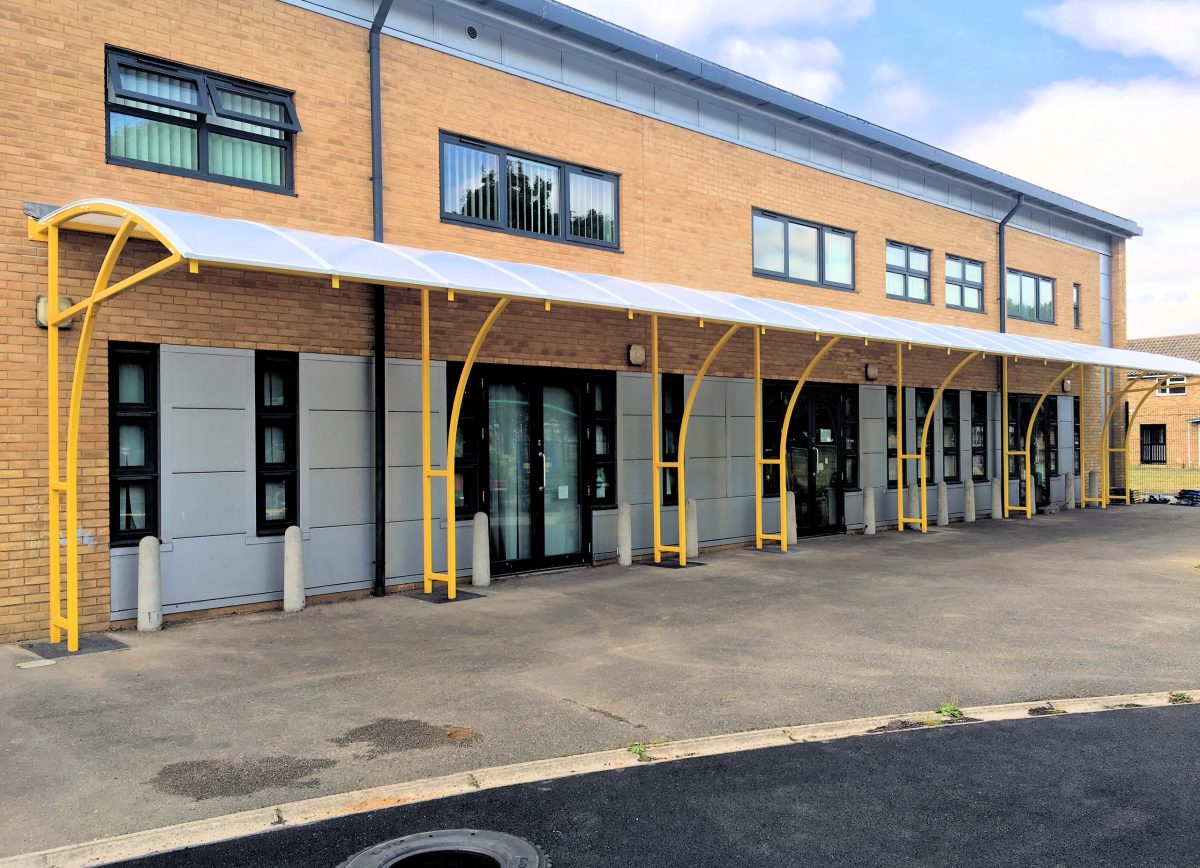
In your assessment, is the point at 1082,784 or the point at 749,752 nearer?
the point at 1082,784

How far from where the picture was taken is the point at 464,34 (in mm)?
10836

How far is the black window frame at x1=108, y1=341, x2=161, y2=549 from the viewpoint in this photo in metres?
8.36

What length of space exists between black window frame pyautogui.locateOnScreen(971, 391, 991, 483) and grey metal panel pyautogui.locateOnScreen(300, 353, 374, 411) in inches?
539

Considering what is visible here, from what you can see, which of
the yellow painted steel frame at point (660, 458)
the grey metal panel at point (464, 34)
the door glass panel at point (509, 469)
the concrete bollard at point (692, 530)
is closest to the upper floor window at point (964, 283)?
the yellow painted steel frame at point (660, 458)

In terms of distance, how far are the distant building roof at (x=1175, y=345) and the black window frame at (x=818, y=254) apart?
32404 millimetres

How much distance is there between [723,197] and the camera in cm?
1401

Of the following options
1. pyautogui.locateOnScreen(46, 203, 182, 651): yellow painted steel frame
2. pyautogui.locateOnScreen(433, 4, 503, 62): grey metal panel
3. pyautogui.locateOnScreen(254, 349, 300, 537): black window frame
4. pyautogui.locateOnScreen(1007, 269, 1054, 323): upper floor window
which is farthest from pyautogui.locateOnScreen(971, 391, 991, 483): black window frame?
pyautogui.locateOnScreen(46, 203, 182, 651): yellow painted steel frame

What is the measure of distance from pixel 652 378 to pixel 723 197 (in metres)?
3.35

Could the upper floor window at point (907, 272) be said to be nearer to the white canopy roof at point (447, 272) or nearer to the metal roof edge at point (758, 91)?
the metal roof edge at point (758, 91)

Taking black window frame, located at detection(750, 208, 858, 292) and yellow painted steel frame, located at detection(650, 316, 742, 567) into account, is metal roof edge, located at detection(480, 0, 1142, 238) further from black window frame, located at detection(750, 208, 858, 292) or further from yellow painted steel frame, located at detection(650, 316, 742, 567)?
yellow painted steel frame, located at detection(650, 316, 742, 567)

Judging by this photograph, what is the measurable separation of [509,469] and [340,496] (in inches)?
89.4

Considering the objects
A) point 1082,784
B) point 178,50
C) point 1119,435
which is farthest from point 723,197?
point 1119,435

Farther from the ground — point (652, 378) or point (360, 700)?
point (652, 378)

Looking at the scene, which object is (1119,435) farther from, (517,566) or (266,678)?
(266,678)
